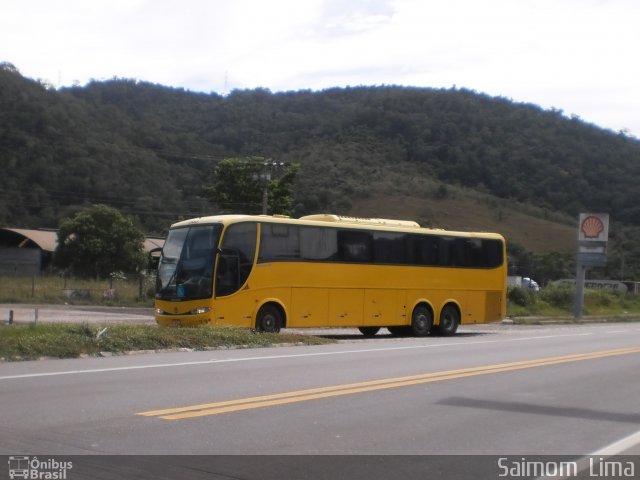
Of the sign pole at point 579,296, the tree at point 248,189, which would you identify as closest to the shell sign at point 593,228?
the sign pole at point 579,296

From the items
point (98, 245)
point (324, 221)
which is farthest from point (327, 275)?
point (98, 245)

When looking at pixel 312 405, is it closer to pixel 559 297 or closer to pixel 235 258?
pixel 235 258

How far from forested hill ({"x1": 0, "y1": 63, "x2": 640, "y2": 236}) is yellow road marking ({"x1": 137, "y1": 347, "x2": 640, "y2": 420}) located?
55.4m

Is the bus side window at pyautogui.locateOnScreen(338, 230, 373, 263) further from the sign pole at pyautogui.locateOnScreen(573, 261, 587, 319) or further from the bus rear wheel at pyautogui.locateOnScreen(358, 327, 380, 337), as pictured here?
the sign pole at pyautogui.locateOnScreen(573, 261, 587, 319)

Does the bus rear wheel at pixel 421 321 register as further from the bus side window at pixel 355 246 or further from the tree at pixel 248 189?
the tree at pixel 248 189

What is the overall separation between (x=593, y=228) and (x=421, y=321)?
2736 centimetres

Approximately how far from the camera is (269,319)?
2355 centimetres

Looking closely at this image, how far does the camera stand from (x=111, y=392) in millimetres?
11578

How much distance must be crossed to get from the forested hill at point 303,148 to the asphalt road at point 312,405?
5645cm

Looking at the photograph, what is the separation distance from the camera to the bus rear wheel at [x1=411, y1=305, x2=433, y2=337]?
90.7 ft

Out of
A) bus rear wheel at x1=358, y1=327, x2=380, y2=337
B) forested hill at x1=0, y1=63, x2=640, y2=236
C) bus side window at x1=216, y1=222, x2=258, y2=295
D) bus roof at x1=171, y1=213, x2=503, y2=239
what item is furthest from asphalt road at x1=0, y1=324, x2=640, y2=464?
forested hill at x1=0, y1=63, x2=640, y2=236

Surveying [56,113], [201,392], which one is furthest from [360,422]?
[56,113]

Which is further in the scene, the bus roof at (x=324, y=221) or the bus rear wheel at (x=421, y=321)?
the bus rear wheel at (x=421, y=321)

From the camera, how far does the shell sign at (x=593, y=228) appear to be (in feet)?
168
